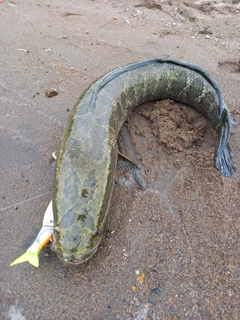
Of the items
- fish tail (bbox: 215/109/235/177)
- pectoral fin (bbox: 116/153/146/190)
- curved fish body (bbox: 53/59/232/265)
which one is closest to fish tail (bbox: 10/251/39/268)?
curved fish body (bbox: 53/59/232/265)

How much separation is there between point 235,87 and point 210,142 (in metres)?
1.45

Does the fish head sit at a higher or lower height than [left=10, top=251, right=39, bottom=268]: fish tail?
higher

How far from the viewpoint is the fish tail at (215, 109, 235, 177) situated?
11.3 ft

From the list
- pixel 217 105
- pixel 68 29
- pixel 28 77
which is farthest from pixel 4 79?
pixel 217 105

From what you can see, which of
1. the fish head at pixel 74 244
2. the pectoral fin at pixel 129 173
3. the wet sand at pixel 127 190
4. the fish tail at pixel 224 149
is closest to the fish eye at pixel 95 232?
the fish head at pixel 74 244

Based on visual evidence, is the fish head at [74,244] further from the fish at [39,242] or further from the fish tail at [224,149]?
the fish tail at [224,149]

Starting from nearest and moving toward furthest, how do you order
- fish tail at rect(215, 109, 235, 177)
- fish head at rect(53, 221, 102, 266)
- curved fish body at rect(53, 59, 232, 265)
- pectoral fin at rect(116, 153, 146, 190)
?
fish head at rect(53, 221, 102, 266) → curved fish body at rect(53, 59, 232, 265) → pectoral fin at rect(116, 153, 146, 190) → fish tail at rect(215, 109, 235, 177)

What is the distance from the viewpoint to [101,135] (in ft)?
10.6

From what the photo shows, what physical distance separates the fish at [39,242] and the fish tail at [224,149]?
2.00 m

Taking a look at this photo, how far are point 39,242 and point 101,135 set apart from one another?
51.1 inches

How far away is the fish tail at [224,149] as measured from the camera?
343cm

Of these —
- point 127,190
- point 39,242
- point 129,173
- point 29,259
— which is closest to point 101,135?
point 129,173

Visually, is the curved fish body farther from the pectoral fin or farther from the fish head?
the pectoral fin

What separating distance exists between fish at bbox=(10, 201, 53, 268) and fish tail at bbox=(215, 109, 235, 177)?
2.00m
